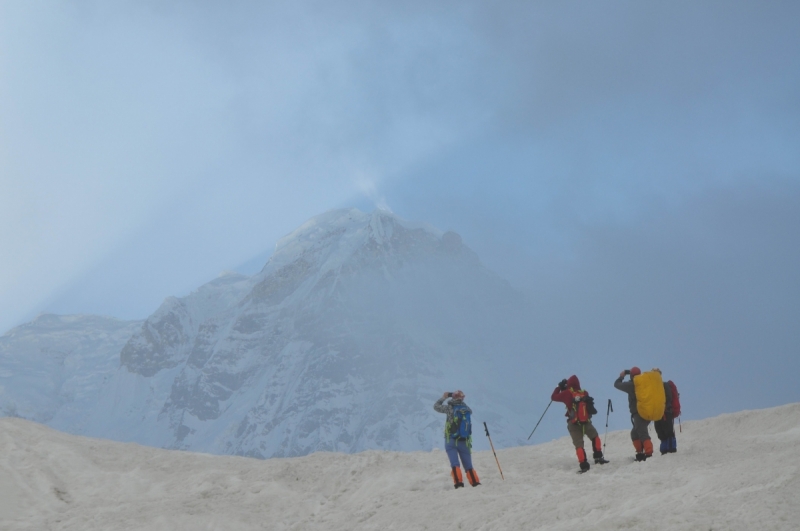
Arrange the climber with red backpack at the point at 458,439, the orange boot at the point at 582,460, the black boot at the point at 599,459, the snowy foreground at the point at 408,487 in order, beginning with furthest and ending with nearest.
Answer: the black boot at the point at 599,459
the climber with red backpack at the point at 458,439
the orange boot at the point at 582,460
the snowy foreground at the point at 408,487

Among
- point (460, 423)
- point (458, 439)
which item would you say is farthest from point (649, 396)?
point (458, 439)

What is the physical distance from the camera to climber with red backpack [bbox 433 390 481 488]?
12.6 metres

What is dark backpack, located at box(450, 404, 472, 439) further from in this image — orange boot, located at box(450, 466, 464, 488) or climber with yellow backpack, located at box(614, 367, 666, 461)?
climber with yellow backpack, located at box(614, 367, 666, 461)

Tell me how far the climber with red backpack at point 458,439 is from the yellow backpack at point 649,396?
3316mm

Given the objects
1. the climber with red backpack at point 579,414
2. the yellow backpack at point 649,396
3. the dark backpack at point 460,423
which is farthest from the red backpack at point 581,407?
the dark backpack at point 460,423

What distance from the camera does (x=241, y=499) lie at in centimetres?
1396

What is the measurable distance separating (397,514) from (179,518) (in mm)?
4182

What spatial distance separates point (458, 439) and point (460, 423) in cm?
33

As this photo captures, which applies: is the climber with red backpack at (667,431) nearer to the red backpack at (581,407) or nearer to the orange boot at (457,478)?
the red backpack at (581,407)

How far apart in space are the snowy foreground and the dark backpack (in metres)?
1.00

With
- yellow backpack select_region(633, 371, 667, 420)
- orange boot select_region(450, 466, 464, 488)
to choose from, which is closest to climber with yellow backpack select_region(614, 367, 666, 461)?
yellow backpack select_region(633, 371, 667, 420)

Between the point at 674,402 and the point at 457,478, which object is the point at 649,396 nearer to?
the point at 674,402

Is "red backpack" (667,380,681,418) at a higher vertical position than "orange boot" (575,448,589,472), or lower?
higher

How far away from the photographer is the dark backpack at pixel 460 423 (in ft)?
42.1
